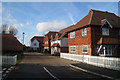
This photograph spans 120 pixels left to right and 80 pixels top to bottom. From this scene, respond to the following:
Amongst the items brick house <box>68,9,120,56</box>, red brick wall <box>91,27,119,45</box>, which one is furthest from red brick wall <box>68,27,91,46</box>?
red brick wall <box>91,27,119,45</box>

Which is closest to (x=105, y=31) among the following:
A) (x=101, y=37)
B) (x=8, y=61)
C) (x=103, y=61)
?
(x=101, y=37)

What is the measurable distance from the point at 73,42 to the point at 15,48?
37.8ft

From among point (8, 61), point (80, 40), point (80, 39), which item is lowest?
point (8, 61)

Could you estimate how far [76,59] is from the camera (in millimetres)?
19844

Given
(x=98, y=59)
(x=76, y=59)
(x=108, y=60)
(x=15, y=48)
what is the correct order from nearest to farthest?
(x=108, y=60) < (x=98, y=59) < (x=76, y=59) < (x=15, y=48)

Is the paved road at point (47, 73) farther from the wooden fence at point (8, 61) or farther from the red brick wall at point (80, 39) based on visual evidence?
the red brick wall at point (80, 39)

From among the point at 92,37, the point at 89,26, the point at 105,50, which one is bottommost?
the point at 105,50

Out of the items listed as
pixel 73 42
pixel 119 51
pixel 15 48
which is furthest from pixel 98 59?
pixel 15 48

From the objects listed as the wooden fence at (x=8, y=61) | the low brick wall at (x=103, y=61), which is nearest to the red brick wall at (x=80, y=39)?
the low brick wall at (x=103, y=61)

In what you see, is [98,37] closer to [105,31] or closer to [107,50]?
[105,31]

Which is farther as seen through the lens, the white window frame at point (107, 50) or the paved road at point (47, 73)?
the white window frame at point (107, 50)

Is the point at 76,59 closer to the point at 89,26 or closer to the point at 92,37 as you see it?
the point at 92,37

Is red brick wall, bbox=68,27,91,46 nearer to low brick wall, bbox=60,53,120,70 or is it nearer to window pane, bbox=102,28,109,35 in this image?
window pane, bbox=102,28,109,35

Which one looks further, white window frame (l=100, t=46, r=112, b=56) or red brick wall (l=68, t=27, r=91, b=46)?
red brick wall (l=68, t=27, r=91, b=46)
